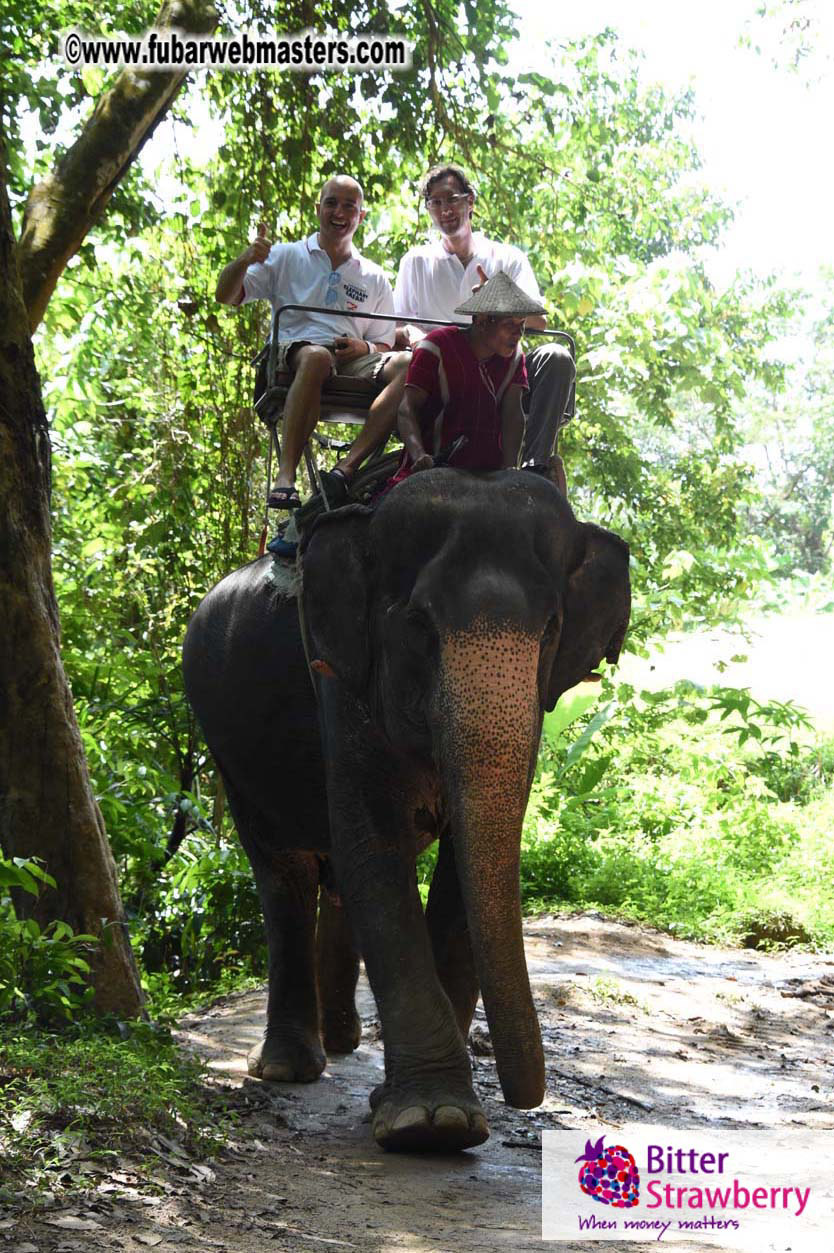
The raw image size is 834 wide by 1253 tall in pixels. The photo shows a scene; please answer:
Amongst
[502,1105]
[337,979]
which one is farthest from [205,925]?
[502,1105]

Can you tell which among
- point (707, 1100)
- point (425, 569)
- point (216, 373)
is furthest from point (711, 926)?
point (425, 569)

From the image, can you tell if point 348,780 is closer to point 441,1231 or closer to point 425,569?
point 425,569

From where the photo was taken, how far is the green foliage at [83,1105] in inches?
126

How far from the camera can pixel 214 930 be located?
24.3ft

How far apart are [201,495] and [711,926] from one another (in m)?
3.97

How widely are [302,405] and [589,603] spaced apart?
1430 millimetres

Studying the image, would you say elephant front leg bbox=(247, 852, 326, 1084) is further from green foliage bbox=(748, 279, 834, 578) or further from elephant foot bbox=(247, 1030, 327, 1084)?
green foliage bbox=(748, 279, 834, 578)

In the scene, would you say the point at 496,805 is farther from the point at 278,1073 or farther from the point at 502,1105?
the point at 278,1073

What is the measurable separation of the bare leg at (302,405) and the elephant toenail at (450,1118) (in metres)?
2.18

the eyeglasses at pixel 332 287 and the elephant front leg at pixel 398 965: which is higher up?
the eyeglasses at pixel 332 287

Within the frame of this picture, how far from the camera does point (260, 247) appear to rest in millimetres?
5535

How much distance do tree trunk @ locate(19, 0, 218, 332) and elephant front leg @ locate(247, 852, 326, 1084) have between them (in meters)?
2.27

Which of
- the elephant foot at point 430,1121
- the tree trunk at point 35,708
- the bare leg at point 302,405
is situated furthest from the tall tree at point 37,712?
the elephant foot at point 430,1121

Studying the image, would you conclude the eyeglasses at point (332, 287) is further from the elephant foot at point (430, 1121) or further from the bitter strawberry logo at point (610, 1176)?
the bitter strawberry logo at point (610, 1176)
